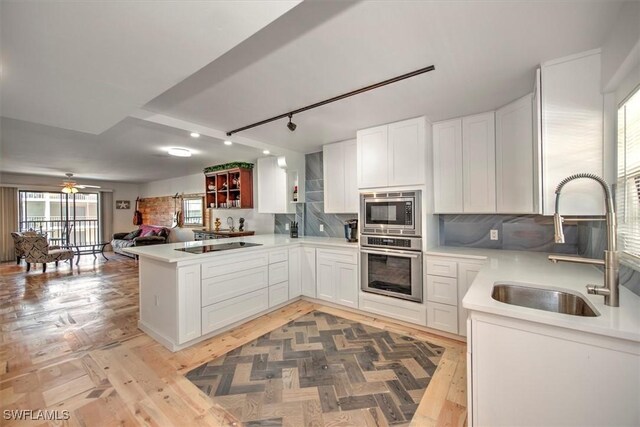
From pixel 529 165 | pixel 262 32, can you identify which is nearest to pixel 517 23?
pixel 529 165

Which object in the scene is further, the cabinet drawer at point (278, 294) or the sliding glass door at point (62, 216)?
the sliding glass door at point (62, 216)

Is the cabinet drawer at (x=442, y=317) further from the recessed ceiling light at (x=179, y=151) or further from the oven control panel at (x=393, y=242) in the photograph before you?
the recessed ceiling light at (x=179, y=151)

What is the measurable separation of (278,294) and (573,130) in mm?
3238

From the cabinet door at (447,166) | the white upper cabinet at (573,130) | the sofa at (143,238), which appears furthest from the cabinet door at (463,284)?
the sofa at (143,238)

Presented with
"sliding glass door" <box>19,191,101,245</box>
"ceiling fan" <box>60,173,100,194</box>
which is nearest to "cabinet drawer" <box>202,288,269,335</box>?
"ceiling fan" <box>60,173,100,194</box>

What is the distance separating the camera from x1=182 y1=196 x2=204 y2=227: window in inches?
275

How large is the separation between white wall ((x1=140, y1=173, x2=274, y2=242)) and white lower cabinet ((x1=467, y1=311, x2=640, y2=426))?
4.17m

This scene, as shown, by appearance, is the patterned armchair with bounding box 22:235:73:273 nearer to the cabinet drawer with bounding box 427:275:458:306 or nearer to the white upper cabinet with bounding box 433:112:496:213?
the cabinet drawer with bounding box 427:275:458:306

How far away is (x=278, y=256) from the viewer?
11.3 feet

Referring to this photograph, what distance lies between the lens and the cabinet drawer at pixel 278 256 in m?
3.33

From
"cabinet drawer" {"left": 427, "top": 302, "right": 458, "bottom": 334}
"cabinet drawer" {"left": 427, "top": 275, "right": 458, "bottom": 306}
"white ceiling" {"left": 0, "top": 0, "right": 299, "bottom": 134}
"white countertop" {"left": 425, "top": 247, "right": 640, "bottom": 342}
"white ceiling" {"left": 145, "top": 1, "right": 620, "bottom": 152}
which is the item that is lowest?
"cabinet drawer" {"left": 427, "top": 302, "right": 458, "bottom": 334}

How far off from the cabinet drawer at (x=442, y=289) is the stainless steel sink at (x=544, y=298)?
1.01m

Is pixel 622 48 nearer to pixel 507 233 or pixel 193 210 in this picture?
pixel 507 233

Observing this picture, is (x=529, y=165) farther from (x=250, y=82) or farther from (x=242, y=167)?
(x=242, y=167)
